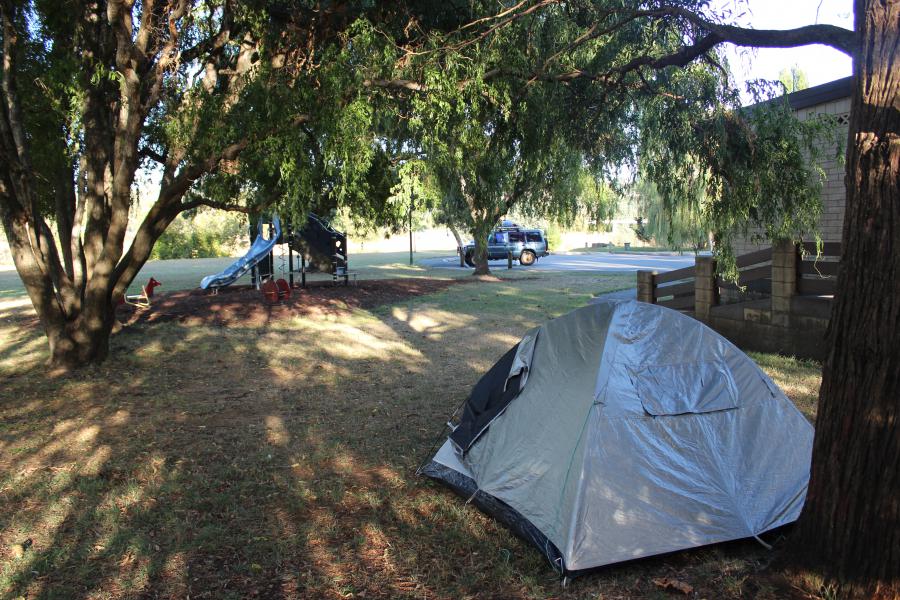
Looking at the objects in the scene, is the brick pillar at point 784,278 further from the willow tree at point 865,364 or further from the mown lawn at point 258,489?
the willow tree at point 865,364

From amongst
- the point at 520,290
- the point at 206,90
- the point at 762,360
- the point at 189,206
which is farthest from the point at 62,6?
the point at 520,290

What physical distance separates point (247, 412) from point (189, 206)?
298 centimetres

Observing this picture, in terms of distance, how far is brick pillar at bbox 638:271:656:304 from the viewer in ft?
35.4

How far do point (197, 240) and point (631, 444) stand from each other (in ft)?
136

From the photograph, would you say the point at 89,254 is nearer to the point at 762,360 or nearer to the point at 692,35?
the point at 692,35

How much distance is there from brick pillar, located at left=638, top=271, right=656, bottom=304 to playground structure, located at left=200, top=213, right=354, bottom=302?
6.94m

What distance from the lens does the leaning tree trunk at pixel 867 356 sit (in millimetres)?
3045

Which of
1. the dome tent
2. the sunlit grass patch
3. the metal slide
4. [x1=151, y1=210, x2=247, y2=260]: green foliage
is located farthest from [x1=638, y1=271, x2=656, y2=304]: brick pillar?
[x1=151, y1=210, x2=247, y2=260]: green foliage

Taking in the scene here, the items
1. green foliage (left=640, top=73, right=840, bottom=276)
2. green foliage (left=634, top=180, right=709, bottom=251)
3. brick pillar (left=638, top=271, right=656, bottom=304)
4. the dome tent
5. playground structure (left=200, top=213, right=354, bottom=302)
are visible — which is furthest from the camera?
playground structure (left=200, top=213, right=354, bottom=302)

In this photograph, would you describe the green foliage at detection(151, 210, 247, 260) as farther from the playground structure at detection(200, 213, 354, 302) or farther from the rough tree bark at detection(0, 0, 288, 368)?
the rough tree bark at detection(0, 0, 288, 368)

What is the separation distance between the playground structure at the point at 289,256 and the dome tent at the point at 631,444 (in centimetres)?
962

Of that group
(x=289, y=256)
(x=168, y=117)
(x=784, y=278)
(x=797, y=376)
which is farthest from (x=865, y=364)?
(x=289, y=256)

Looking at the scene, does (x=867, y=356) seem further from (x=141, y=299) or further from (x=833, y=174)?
(x=141, y=299)

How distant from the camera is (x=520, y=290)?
19125 mm
